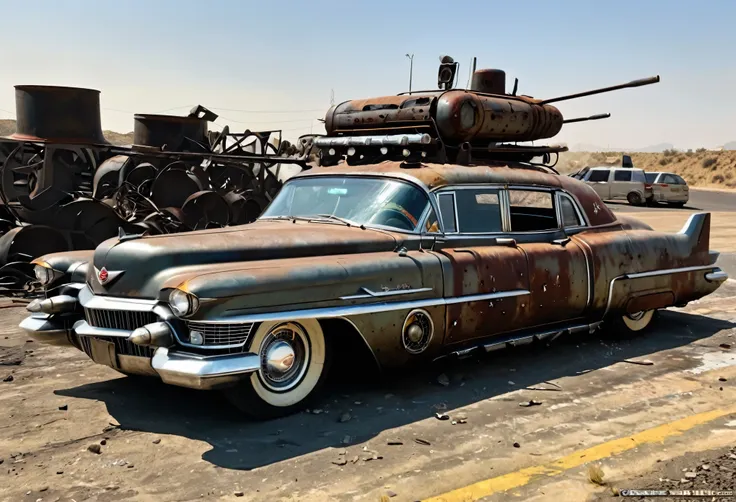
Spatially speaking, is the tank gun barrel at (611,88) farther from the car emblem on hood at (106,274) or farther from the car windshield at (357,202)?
the car emblem on hood at (106,274)

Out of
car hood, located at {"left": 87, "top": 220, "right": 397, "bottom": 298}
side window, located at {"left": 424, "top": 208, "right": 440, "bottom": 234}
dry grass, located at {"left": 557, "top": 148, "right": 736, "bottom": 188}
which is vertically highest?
dry grass, located at {"left": 557, "top": 148, "right": 736, "bottom": 188}

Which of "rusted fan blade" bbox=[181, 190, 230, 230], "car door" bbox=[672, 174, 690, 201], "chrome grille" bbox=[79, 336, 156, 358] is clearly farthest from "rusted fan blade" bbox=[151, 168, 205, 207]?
"car door" bbox=[672, 174, 690, 201]

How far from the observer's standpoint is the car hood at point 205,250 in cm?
459

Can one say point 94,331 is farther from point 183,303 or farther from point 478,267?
point 478,267

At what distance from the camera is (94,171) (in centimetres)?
1279

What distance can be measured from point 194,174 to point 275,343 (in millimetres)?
8962

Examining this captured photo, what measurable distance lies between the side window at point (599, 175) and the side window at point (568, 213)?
25383mm

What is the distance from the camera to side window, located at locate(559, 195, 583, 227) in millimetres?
6781

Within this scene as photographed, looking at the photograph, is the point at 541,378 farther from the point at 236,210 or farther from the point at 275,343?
the point at 236,210

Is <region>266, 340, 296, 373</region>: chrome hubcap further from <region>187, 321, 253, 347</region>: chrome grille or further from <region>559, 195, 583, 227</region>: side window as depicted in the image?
<region>559, 195, 583, 227</region>: side window

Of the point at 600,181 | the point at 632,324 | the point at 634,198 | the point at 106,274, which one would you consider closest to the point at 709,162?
the point at 600,181

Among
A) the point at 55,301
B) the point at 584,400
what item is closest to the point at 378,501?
the point at 584,400

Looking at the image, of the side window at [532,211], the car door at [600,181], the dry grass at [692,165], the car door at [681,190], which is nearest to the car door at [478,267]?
the side window at [532,211]

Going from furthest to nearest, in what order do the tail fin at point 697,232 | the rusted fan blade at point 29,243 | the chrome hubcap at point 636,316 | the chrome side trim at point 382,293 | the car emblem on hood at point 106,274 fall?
1. the rusted fan blade at point 29,243
2. the tail fin at point 697,232
3. the chrome hubcap at point 636,316
4. the chrome side trim at point 382,293
5. the car emblem on hood at point 106,274
